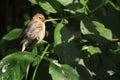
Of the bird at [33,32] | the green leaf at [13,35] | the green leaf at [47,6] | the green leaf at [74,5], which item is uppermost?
the green leaf at [74,5]

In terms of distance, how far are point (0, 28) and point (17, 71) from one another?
0.93m

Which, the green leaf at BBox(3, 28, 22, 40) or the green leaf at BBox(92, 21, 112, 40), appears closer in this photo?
the green leaf at BBox(92, 21, 112, 40)

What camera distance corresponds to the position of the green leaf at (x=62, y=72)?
61.0 inches

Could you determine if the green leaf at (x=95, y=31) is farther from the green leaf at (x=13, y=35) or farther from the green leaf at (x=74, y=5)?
the green leaf at (x=13, y=35)

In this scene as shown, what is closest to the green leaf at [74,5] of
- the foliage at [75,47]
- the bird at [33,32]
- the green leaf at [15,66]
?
the foliage at [75,47]

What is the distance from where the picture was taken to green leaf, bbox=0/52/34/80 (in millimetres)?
1559

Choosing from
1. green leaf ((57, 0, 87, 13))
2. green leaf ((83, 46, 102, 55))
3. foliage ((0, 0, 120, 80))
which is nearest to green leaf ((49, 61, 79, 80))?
foliage ((0, 0, 120, 80))

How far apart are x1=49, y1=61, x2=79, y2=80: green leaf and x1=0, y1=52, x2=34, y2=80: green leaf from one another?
0.28 ft

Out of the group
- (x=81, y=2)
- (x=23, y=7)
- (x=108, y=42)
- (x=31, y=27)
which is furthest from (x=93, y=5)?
(x=23, y=7)

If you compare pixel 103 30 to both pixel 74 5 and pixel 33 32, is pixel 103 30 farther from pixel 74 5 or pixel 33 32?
pixel 33 32

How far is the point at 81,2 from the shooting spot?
5.64 ft

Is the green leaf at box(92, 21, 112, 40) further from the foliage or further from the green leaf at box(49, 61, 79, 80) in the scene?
the green leaf at box(49, 61, 79, 80)

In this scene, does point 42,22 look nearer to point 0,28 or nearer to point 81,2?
point 81,2

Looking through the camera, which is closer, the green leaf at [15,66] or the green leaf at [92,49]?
the green leaf at [15,66]
